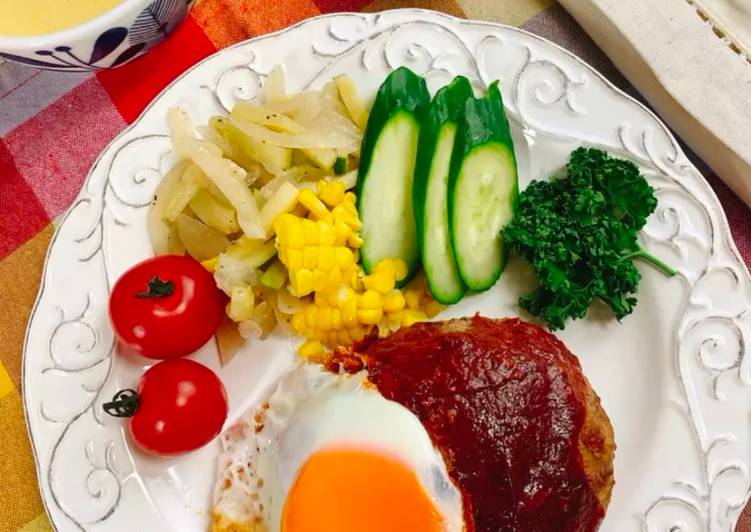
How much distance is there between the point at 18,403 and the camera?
131 inches

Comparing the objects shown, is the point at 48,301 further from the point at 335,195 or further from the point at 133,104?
the point at 335,195

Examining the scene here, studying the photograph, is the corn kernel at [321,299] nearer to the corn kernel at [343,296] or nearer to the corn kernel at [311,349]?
the corn kernel at [343,296]

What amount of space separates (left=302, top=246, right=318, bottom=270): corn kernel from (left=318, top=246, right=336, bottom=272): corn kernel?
0.02m

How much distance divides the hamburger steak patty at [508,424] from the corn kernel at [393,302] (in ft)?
0.92

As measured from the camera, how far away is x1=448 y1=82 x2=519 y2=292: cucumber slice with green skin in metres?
3.16

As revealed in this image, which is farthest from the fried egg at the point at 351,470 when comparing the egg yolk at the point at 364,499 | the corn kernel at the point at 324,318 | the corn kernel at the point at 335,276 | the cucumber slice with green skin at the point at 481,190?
the cucumber slice with green skin at the point at 481,190

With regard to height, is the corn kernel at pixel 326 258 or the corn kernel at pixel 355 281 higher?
the corn kernel at pixel 326 258

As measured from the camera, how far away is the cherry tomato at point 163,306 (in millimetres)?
3057

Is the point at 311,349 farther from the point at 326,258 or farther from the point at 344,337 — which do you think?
the point at 326,258

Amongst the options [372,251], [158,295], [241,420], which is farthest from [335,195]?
[241,420]

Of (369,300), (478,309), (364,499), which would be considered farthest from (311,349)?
(364,499)

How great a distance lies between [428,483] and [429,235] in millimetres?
977

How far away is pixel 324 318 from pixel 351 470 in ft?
2.41

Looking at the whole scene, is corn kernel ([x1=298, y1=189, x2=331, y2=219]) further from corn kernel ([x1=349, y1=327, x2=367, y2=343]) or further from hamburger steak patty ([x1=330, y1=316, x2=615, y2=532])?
hamburger steak patty ([x1=330, y1=316, x2=615, y2=532])
